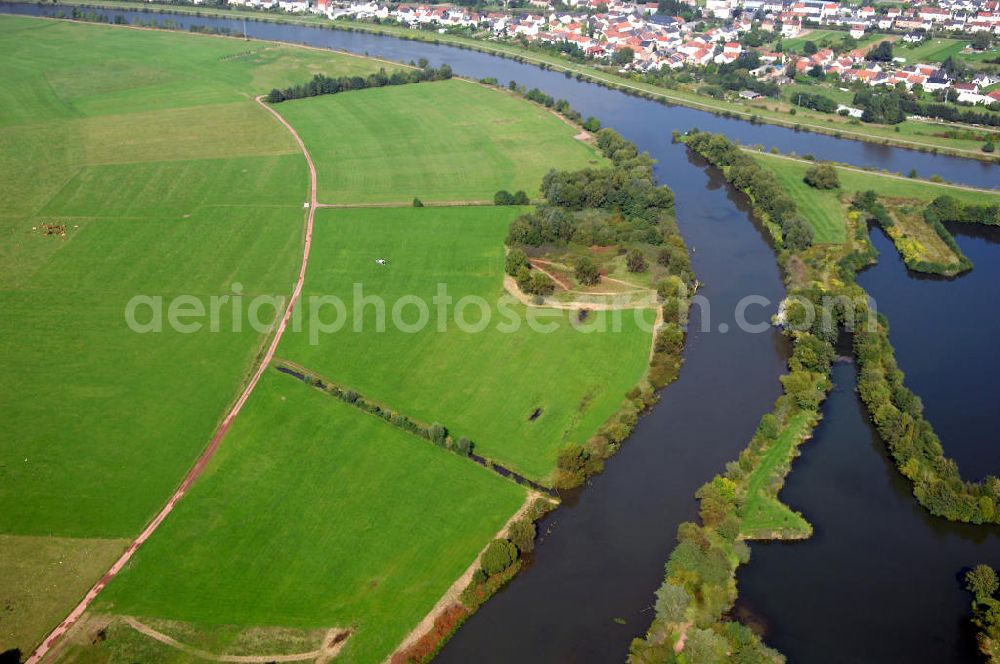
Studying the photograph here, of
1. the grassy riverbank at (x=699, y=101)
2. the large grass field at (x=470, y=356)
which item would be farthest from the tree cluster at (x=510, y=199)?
the grassy riverbank at (x=699, y=101)

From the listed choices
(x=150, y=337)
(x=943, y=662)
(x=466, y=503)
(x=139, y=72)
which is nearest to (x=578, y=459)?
(x=466, y=503)

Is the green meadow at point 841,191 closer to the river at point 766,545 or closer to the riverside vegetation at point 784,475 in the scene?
the riverside vegetation at point 784,475

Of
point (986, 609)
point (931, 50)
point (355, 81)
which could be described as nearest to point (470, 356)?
point (986, 609)

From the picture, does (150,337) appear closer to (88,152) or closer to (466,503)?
(466,503)

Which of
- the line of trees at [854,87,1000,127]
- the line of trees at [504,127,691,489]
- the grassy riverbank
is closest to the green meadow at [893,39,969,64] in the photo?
the line of trees at [854,87,1000,127]

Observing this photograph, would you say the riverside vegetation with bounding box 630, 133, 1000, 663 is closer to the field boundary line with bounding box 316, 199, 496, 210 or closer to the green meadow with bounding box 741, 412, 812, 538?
the green meadow with bounding box 741, 412, 812, 538
